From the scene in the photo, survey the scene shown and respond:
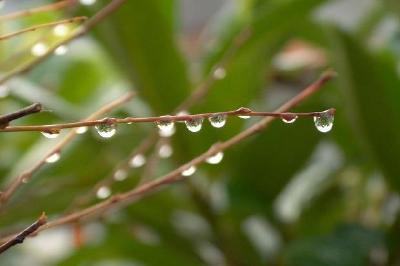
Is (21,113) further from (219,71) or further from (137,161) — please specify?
(219,71)

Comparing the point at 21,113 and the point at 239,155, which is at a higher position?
the point at 239,155

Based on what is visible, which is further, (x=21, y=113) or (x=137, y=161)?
(x=137, y=161)

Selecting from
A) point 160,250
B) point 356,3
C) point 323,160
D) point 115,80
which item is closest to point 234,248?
point 160,250

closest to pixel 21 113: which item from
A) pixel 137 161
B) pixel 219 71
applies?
pixel 137 161

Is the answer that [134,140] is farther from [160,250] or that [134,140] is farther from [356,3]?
[356,3]

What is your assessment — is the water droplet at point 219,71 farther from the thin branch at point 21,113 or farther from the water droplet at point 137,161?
the thin branch at point 21,113

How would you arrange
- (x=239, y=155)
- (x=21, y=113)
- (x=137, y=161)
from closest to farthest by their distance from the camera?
(x=21, y=113), (x=137, y=161), (x=239, y=155)

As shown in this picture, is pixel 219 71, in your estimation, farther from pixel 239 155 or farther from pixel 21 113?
pixel 21 113

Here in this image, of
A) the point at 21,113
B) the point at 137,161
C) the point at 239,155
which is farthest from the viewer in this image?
the point at 239,155
